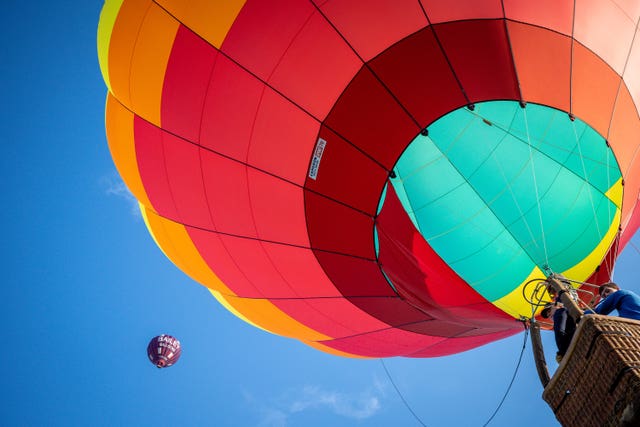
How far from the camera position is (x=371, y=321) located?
455 centimetres

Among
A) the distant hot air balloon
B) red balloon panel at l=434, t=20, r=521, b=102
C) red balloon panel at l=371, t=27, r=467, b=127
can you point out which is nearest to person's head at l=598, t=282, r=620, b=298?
red balloon panel at l=434, t=20, r=521, b=102

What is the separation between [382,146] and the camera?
318cm

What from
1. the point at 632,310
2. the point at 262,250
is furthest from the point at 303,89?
the point at 632,310

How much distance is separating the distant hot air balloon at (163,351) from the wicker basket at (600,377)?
10827mm

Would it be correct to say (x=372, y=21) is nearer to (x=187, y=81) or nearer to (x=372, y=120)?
(x=372, y=120)

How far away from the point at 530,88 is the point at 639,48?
1.04 meters

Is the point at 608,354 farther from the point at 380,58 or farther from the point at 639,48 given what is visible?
the point at 639,48

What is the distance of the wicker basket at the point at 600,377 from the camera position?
1.64 m

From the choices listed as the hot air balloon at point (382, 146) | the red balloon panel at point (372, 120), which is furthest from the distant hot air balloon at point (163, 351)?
the red balloon panel at point (372, 120)

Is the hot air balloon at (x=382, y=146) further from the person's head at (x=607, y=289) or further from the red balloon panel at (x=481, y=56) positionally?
the person's head at (x=607, y=289)

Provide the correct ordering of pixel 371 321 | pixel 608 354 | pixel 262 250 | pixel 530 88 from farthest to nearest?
pixel 371 321 < pixel 262 250 < pixel 530 88 < pixel 608 354

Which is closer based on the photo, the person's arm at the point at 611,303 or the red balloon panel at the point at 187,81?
the person's arm at the point at 611,303

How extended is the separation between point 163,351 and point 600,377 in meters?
11.1

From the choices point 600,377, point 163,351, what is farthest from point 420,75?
point 163,351
